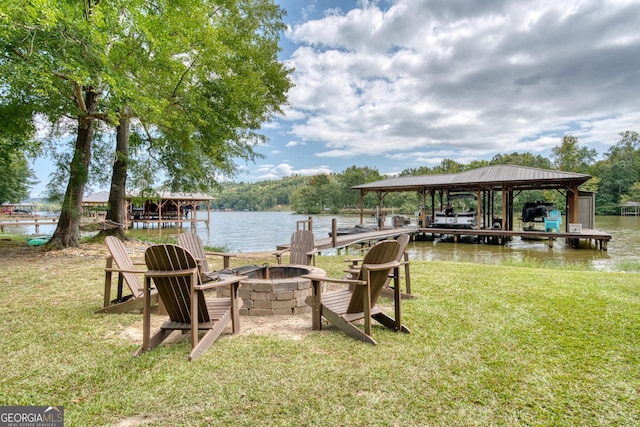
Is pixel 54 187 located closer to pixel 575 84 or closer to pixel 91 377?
pixel 91 377

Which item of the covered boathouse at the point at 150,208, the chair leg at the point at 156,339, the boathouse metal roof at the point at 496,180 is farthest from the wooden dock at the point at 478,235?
the covered boathouse at the point at 150,208

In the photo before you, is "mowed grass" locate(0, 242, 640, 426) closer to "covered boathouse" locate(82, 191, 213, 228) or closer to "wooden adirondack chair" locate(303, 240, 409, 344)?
"wooden adirondack chair" locate(303, 240, 409, 344)

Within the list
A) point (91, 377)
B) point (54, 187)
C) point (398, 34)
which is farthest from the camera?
point (398, 34)

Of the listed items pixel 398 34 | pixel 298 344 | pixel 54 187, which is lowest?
pixel 298 344

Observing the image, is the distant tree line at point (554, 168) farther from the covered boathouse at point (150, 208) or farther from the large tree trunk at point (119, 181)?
the large tree trunk at point (119, 181)

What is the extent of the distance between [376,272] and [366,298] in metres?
0.24

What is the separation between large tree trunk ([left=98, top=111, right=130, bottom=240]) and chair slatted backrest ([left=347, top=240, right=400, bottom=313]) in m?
10.1

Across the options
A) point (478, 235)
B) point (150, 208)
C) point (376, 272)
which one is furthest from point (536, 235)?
point (150, 208)

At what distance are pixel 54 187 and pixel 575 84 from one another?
25248 millimetres

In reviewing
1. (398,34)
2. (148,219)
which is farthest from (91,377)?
(148,219)

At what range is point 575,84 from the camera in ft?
60.3

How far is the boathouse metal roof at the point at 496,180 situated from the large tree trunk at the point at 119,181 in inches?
513

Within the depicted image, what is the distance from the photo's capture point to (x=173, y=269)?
8.08 ft

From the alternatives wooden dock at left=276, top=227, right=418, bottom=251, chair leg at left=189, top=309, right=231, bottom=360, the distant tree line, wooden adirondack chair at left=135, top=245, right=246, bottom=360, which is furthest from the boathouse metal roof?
wooden adirondack chair at left=135, top=245, right=246, bottom=360
